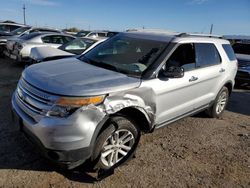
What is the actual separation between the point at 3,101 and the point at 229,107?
220 inches

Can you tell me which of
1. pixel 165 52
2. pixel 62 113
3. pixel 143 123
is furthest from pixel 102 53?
pixel 62 113

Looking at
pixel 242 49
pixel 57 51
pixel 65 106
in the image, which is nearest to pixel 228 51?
pixel 65 106

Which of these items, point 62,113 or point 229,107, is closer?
point 62,113

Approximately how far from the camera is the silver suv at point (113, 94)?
2.79 meters

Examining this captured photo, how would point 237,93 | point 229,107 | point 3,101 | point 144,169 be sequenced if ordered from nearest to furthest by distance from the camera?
point 144,169, point 3,101, point 229,107, point 237,93

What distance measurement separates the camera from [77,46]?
8.98 metres

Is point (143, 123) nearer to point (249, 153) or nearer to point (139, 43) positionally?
point (139, 43)

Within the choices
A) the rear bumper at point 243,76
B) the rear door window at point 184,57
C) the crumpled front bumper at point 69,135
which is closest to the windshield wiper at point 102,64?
the rear door window at point 184,57

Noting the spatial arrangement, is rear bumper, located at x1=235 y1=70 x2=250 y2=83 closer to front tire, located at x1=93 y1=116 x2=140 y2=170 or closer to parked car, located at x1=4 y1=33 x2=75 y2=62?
front tire, located at x1=93 y1=116 x2=140 y2=170

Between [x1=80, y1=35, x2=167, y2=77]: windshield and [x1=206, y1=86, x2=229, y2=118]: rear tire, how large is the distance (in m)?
2.12

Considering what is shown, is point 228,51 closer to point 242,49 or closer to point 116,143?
point 116,143

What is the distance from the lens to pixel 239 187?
3.31 metres

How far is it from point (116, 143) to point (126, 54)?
151 cm

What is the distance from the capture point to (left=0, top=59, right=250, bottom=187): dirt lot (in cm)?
314
